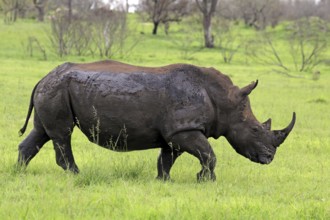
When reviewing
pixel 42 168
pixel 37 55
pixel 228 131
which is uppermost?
pixel 228 131

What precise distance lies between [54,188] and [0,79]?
49.4 feet

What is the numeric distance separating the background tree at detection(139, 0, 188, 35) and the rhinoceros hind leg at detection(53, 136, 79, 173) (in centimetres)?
4787

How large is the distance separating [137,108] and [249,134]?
4.88ft

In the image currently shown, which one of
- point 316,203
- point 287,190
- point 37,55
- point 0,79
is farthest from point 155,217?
point 37,55

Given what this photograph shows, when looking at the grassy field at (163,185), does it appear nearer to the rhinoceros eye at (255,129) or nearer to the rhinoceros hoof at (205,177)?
the rhinoceros hoof at (205,177)

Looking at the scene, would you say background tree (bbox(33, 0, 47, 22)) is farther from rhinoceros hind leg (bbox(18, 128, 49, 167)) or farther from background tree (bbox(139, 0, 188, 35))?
rhinoceros hind leg (bbox(18, 128, 49, 167))

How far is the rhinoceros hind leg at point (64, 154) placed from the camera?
7.12 meters

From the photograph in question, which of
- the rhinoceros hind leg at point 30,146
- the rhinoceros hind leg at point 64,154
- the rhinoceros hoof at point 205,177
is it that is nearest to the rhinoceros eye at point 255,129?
the rhinoceros hoof at point 205,177

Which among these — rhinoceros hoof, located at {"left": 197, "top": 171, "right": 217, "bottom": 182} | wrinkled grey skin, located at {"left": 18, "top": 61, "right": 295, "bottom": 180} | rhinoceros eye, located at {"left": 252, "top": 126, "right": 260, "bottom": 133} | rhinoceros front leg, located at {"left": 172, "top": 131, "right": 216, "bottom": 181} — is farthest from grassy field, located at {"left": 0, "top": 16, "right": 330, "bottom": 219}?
rhinoceros eye, located at {"left": 252, "top": 126, "right": 260, "bottom": 133}

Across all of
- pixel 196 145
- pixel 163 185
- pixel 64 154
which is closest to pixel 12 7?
pixel 64 154

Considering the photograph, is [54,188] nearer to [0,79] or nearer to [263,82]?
[0,79]

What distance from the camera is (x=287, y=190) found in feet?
22.8

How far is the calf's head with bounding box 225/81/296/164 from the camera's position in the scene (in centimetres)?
732

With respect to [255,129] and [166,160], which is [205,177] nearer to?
[166,160]
